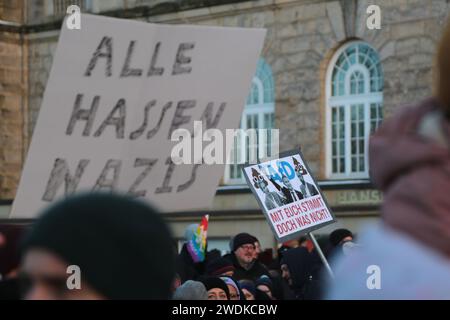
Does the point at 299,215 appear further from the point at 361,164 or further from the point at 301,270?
the point at 361,164

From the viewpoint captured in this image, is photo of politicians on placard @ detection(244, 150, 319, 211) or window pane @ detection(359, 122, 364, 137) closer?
photo of politicians on placard @ detection(244, 150, 319, 211)

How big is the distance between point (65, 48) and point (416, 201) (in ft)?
15.8

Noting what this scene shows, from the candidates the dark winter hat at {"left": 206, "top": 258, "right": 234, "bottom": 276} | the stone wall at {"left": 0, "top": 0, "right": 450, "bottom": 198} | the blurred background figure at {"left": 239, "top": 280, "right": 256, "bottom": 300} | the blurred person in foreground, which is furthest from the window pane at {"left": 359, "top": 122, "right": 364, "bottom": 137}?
the blurred person in foreground

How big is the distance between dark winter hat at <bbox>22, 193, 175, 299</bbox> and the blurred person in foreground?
36 cm

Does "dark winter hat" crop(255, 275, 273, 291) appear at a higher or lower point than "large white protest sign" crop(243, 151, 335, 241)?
lower

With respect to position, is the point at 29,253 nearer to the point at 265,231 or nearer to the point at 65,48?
the point at 65,48

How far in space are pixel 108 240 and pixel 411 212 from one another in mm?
510

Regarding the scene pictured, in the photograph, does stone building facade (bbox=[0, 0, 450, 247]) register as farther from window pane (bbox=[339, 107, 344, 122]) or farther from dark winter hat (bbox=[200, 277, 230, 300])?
dark winter hat (bbox=[200, 277, 230, 300])

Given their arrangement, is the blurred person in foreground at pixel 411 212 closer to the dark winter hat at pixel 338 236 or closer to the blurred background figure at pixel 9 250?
the blurred background figure at pixel 9 250

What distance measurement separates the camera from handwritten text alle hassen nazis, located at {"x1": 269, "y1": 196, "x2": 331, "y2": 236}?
9.52 m

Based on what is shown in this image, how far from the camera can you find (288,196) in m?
9.78

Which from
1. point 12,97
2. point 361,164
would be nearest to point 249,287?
point 361,164

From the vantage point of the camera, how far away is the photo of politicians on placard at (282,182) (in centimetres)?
974

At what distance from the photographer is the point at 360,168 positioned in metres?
22.3
